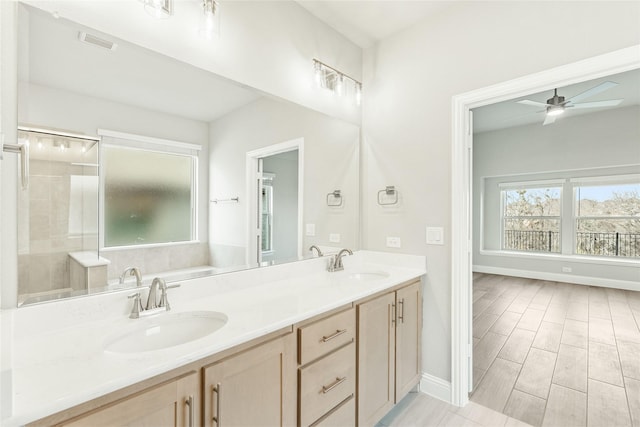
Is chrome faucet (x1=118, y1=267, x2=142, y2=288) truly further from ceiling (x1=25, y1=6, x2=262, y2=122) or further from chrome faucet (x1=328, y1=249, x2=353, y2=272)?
chrome faucet (x1=328, y1=249, x2=353, y2=272)

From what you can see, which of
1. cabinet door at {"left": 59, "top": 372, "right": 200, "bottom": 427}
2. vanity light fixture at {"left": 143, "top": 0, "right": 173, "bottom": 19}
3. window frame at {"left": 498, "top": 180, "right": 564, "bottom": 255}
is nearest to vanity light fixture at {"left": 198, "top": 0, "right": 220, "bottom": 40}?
vanity light fixture at {"left": 143, "top": 0, "right": 173, "bottom": 19}

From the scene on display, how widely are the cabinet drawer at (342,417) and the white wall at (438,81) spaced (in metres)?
0.90

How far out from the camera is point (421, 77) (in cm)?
231

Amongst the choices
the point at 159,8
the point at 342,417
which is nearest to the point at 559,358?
the point at 342,417

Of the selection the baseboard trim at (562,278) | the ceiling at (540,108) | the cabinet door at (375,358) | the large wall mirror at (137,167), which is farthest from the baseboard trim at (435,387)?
the baseboard trim at (562,278)

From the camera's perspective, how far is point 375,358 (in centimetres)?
175

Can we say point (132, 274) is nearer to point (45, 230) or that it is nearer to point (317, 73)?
point (45, 230)

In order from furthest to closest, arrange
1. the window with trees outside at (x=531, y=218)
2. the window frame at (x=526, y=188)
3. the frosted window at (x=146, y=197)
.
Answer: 1. the window with trees outside at (x=531, y=218)
2. the window frame at (x=526, y=188)
3. the frosted window at (x=146, y=197)

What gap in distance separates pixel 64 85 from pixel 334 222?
1.78 m

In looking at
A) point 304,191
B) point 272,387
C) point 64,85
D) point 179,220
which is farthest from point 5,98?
point 304,191

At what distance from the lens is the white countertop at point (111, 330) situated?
2.46ft

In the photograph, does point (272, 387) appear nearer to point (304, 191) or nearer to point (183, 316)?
point (183, 316)

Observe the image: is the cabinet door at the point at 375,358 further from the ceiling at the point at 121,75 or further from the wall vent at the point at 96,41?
the wall vent at the point at 96,41

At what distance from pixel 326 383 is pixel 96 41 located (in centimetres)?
181
